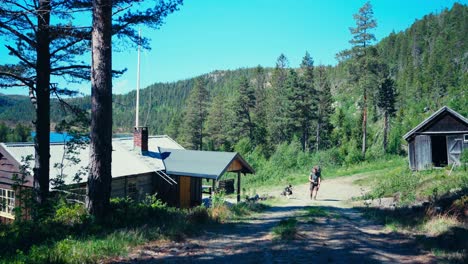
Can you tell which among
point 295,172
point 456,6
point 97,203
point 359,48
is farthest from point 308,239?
point 456,6

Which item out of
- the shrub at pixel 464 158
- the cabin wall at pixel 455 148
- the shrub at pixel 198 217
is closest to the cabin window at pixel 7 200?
the shrub at pixel 198 217

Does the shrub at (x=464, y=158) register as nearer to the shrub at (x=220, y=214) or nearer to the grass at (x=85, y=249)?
the shrub at (x=220, y=214)

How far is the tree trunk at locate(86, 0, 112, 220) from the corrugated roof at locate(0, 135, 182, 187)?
25.0ft

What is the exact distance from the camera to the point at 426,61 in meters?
99.1

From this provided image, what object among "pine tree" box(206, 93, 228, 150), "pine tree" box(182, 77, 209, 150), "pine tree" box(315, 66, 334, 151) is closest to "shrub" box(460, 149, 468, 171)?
"pine tree" box(315, 66, 334, 151)

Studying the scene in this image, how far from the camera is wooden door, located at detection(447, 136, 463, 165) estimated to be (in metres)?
26.2

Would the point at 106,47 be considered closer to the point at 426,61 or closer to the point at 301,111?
the point at 301,111

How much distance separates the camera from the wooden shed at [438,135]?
26.0 m

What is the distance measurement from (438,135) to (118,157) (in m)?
23.9

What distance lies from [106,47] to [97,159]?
2.62 m

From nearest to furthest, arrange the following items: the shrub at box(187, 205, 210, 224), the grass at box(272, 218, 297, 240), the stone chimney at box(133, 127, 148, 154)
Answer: the grass at box(272, 218, 297, 240) → the shrub at box(187, 205, 210, 224) → the stone chimney at box(133, 127, 148, 154)

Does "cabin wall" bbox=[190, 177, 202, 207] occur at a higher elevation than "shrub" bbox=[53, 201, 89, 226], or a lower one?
lower

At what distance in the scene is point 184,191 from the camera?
2138 cm

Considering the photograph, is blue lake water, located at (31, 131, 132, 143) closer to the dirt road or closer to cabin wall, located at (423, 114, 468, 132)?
the dirt road
